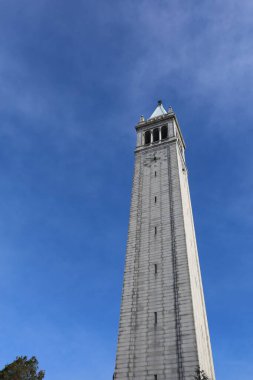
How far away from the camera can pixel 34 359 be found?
33.9m

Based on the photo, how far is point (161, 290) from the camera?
3297 centimetres

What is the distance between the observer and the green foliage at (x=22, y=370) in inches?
1252

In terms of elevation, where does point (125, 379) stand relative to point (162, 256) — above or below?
below

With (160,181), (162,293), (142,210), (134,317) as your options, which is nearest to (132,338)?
(134,317)

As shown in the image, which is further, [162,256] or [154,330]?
[162,256]

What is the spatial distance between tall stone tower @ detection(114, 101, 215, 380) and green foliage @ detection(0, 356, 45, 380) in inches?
351

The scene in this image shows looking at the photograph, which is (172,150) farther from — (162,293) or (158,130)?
(162,293)

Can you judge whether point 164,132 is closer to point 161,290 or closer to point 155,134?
point 155,134

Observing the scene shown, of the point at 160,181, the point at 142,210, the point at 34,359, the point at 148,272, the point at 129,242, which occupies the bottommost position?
the point at 34,359

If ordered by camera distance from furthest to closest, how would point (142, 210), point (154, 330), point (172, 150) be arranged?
point (172, 150), point (142, 210), point (154, 330)

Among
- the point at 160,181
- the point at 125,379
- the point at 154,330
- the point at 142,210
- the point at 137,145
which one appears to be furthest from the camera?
the point at 137,145

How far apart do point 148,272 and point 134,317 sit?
474cm

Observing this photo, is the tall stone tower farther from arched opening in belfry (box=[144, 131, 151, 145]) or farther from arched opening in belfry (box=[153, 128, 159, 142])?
arched opening in belfry (box=[144, 131, 151, 145])

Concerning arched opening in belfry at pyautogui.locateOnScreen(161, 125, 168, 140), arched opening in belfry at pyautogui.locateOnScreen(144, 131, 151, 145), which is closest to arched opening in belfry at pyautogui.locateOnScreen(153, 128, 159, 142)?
arched opening in belfry at pyautogui.locateOnScreen(144, 131, 151, 145)
